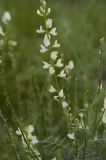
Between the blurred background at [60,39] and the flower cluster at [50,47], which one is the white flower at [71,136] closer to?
the flower cluster at [50,47]

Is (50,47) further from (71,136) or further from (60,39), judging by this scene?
(60,39)

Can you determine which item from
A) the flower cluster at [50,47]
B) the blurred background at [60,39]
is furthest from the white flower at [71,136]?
the blurred background at [60,39]

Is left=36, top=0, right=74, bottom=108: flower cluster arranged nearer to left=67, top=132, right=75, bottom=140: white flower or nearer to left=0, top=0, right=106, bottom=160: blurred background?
left=67, top=132, right=75, bottom=140: white flower

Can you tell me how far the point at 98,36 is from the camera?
4699 millimetres

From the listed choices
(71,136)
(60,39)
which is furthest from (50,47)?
(60,39)

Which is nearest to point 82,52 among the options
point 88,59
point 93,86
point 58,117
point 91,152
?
point 88,59

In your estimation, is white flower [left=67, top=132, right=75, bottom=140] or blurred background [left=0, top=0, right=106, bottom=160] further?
blurred background [left=0, top=0, right=106, bottom=160]

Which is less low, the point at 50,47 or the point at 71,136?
the point at 50,47

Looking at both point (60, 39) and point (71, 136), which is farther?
point (60, 39)

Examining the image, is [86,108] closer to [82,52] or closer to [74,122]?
[74,122]

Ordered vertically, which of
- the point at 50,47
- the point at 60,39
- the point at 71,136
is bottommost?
Result: the point at 71,136

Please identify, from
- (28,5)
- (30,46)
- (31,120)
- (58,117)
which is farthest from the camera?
(28,5)

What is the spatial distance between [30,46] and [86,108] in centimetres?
252

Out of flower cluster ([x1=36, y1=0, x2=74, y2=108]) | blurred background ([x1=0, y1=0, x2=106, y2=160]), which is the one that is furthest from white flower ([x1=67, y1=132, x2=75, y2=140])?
blurred background ([x1=0, y1=0, x2=106, y2=160])
